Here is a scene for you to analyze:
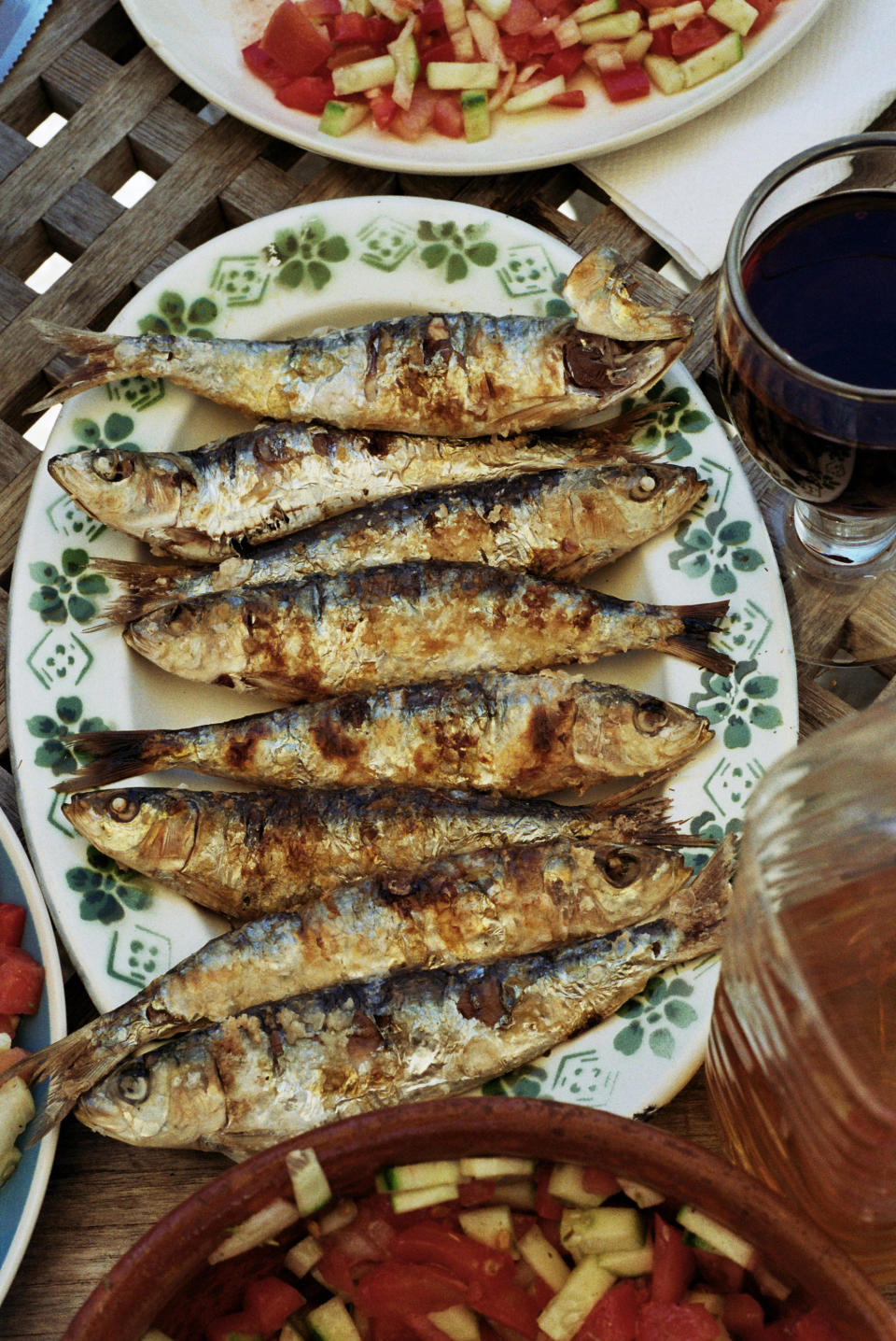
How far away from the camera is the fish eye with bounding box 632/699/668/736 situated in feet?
6.19

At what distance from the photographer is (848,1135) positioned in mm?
1156

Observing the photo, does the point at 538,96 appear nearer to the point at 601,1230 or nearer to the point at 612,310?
the point at 612,310

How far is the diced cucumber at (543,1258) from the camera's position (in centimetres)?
134

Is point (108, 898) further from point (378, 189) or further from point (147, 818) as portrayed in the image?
point (378, 189)

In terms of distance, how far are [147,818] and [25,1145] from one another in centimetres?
44

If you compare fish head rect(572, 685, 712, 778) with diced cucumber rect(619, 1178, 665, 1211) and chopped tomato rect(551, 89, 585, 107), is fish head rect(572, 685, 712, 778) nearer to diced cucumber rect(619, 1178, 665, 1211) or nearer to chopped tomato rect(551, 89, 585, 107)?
diced cucumber rect(619, 1178, 665, 1211)

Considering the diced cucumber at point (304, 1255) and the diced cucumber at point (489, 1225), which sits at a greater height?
the diced cucumber at point (304, 1255)

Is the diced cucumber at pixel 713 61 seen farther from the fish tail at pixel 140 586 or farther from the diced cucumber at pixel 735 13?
the fish tail at pixel 140 586

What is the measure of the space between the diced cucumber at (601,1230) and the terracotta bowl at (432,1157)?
65mm

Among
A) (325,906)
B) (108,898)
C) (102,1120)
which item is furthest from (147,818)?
(102,1120)

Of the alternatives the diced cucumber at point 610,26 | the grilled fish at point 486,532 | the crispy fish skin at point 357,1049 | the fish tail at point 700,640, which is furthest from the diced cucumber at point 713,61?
the crispy fish skin at point 357,1049

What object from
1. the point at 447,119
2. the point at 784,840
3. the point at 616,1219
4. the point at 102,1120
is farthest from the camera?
the point at 447,119

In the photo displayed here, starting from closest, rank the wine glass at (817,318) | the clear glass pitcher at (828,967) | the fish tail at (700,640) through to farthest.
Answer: the clear glass pitcher at (828,967) → the wine glass at (817,318) → the fish tail at (700,640)

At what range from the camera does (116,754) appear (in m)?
1.96
